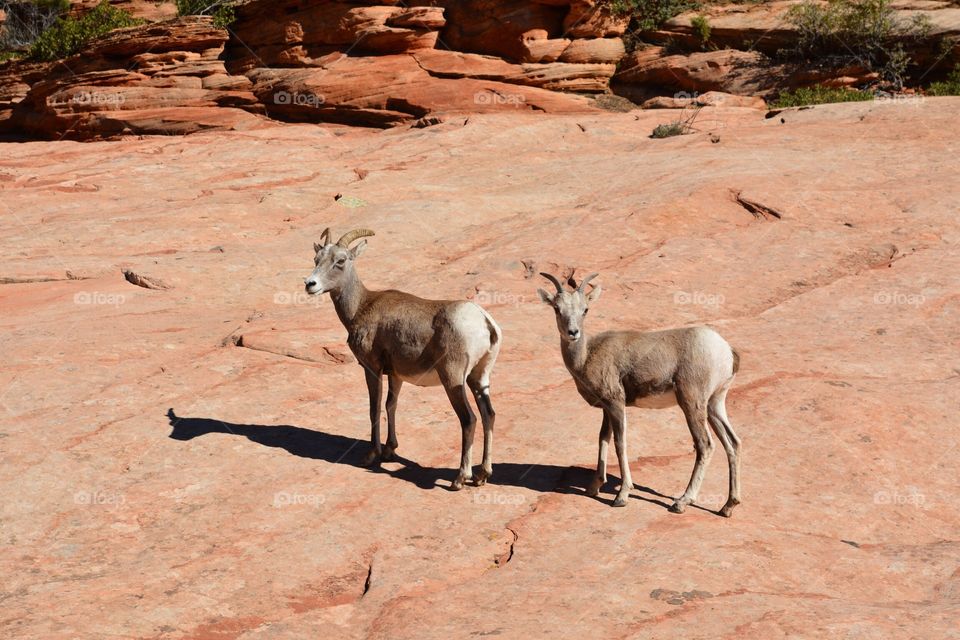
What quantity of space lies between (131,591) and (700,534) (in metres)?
5.23

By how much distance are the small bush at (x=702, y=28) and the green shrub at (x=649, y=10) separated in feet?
5.06

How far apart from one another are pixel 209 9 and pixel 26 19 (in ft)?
52.7

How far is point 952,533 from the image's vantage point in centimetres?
990

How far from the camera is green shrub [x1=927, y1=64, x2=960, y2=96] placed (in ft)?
98.5

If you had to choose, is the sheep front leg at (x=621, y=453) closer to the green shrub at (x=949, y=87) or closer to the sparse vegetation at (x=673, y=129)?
the sparse vegetation at (x=673, y=129)

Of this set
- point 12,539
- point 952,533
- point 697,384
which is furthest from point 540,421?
point 12,539

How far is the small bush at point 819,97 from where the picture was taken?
3045 centimetres

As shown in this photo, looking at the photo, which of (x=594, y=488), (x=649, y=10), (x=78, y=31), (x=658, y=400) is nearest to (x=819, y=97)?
(x=649, y=10)

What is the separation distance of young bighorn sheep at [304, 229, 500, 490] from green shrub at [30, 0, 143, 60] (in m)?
32.8

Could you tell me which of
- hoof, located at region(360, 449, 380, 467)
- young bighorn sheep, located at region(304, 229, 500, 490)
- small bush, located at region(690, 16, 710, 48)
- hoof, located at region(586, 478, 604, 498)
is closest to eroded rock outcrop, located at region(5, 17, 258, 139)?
small bush, located at region(690, 16, 710, 48)

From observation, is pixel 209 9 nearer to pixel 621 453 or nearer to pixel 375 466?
pixel 375 466

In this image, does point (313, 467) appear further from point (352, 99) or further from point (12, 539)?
point (352, 99)

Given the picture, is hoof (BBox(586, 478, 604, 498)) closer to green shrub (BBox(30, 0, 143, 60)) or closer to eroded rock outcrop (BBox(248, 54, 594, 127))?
eroded rock outcrop (BBox(248, 54, 594, 127))

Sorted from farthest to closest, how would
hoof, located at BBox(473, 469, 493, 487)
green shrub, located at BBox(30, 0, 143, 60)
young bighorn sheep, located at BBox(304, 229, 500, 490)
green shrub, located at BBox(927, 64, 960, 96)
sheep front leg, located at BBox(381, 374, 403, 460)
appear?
green shrub, located at BBox(30, 0, 143, 60)
green shrub, located at BBox(927, 64, 960, 96)
sheep front leg, located at BBox(381, 374, 403, 460)
young bighorn sheep, located at BBox(304, 229, 500, 490)
hoof, located at BBox(473, 469, 493, 487)
